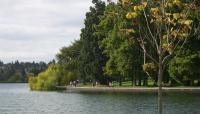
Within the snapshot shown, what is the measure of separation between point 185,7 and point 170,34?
2.46 feet

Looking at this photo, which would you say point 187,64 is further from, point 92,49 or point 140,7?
point 140,7

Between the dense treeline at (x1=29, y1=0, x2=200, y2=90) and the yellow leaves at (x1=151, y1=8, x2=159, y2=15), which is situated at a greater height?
the dense treeline at (x1=29, y1=0, x2=200, y2=90)

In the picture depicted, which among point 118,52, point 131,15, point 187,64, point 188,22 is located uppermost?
point 118,52

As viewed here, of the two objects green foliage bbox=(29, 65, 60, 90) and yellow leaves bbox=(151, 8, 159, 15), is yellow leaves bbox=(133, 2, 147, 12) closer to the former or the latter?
yellow leaves bbox=(151, 8, 159, 15)

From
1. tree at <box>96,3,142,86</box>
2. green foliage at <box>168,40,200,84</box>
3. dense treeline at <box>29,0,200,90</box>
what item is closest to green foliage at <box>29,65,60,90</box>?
dense treeline at <box>29,0,200,90</box>

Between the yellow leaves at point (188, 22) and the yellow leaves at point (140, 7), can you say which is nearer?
the yellow leaves at point (188, 22)

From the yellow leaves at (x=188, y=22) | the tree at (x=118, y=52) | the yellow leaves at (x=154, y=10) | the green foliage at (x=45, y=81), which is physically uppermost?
the tree at (x=118, y=52)

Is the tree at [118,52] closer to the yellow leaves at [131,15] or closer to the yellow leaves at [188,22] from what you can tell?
the yellow leaves at [188,22]

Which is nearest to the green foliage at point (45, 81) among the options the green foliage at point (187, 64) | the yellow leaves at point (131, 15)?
the green foliage at point (187, 64)

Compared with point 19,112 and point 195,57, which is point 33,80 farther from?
point 19,112

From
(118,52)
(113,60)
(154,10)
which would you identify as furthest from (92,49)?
(154,10)

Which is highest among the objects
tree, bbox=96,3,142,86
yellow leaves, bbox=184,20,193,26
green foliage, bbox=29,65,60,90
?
tree, bbox=96,3,142,86

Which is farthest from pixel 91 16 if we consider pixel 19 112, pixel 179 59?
pixel 19 112

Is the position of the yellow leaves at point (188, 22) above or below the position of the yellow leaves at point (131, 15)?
below
